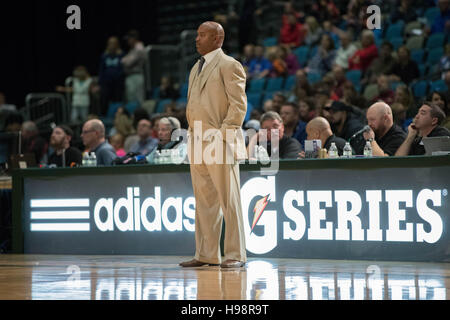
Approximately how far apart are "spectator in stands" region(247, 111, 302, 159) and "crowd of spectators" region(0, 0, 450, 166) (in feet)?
0.04

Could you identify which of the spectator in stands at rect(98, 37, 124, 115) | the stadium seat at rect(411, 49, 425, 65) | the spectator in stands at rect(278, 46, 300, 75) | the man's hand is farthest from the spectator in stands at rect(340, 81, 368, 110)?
the spectator in stands at rect(98, 37, 124, 115)

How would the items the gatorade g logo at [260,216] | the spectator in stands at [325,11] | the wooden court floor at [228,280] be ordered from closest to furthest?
the wooden court floor at [228,280]
the gatorade g logo at [260,216]
the spectator in stands at [325,11]

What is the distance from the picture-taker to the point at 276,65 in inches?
604

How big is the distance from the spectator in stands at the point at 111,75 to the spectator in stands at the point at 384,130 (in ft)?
29.1

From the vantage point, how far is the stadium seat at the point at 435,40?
44.4 feet

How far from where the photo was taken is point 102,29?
760 inches

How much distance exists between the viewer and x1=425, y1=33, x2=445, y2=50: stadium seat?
13.5m

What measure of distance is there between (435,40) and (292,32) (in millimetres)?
3474

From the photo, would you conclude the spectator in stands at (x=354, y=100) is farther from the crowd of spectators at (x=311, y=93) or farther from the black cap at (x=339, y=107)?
the black cap at (x=339, y=107)

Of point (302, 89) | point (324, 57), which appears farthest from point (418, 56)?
point (302, 89)

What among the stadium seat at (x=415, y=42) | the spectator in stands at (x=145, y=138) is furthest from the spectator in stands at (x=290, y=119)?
the stadium seat at (x=415, y=42)

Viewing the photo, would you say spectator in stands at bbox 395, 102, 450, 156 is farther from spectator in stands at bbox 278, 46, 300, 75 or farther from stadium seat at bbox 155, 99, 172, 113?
stadium seat at bbox 155, 99, 172, 113
